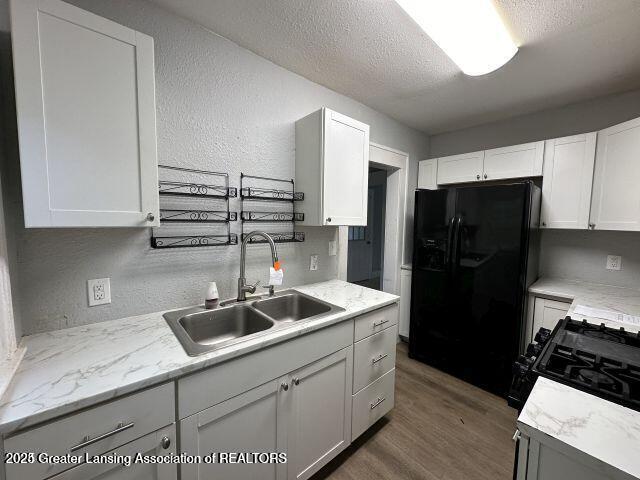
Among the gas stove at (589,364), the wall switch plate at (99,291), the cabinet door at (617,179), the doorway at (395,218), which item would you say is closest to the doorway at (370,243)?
the doorway at (395,218)

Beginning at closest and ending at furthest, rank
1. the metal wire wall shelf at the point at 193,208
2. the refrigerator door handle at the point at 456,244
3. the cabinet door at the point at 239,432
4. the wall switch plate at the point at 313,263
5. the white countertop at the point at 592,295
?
the cabinet door at the point at 239,432, the metal wire wall shelf at the point at 193,208, the white countertop at the point at 592,295, the wall switch plate at the point at 313,263, the refrigerator door handle at the point at 456,244

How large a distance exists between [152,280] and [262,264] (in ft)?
2.05

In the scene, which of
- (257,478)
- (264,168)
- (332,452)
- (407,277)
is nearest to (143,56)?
(264,168)

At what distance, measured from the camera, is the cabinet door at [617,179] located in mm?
1745

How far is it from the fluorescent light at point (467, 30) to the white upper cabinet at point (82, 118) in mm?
1161

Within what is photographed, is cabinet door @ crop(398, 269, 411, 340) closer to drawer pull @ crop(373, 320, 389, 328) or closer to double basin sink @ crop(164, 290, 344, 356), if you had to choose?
drawer pull @ crop(373, 320, 389, 328)

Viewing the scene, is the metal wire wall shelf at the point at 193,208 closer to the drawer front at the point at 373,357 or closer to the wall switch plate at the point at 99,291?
the wall switch plate at the point at 99,291

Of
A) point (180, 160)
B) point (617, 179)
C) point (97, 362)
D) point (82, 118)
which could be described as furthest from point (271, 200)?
point (617, 179)

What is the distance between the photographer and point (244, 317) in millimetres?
1477

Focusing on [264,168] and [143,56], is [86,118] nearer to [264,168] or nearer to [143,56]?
[143,56]

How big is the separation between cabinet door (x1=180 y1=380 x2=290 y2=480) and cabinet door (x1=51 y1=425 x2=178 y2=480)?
0.13ft

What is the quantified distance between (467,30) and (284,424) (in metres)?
2.07

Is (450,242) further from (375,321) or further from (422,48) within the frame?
(422,48)

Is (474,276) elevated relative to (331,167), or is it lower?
lower
